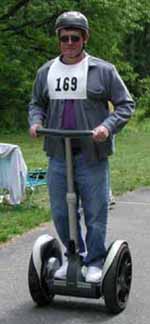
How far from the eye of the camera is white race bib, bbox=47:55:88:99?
518cm

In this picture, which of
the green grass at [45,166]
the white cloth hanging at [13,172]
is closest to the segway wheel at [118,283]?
the green grass at [45,166]

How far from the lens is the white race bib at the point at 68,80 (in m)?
5.18

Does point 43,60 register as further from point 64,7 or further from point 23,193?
point 23,193

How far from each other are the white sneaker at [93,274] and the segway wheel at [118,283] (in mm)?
63

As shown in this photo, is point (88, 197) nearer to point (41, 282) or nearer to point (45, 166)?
point (41, 282)

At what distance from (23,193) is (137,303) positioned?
4643mm

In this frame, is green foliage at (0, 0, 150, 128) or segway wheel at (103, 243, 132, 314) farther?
green foliage at (0, 0, 150, 128)

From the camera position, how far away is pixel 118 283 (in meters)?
5.36

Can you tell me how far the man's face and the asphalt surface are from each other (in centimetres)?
174

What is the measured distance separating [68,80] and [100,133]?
475 mm

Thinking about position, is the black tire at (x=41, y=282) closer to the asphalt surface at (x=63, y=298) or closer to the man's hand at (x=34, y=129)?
the asphalt surface at (x=63, y=298)

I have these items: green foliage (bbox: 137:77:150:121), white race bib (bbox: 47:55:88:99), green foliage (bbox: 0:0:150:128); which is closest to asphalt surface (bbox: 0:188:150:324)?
white race bib (bbox: 47:55:88:99)

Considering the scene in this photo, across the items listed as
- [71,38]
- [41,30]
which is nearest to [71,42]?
[71,38]

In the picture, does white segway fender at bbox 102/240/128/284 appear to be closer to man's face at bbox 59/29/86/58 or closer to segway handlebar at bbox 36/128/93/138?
segway handlebar at bbox 36/128/93/138
